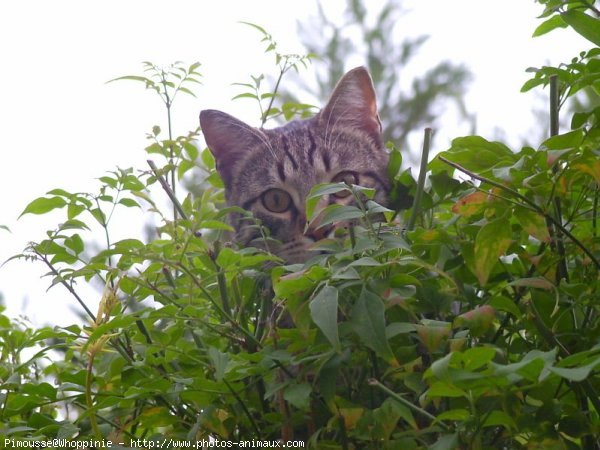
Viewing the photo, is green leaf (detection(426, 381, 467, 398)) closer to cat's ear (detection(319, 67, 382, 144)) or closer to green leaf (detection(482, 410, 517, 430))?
green leaf (detection(482, 410, 517, 430))

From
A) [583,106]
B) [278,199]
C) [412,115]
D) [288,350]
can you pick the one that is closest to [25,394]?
[288,350]

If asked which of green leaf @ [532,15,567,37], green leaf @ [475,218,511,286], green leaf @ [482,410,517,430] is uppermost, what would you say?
green leaf @ [532,15,567,37]

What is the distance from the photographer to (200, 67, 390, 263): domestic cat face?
256 centimetres

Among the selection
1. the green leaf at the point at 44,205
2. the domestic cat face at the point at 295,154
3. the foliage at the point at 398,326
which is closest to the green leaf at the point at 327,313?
the foliage at the point at 398,326

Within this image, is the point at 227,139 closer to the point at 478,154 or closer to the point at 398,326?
the point at 478,154

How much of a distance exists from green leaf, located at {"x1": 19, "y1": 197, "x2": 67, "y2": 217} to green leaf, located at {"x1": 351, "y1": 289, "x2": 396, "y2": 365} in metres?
0.72

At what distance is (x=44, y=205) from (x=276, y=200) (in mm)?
1223

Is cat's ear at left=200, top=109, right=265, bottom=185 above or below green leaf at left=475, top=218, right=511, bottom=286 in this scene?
above

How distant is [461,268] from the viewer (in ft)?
3.93

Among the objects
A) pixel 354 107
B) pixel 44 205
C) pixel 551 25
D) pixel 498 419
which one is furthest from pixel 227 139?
Result: pixel 498 419

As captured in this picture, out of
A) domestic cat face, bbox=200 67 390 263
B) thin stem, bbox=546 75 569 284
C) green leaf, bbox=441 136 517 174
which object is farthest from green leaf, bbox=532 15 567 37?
domestic cat face, bbox=200 67 390 263

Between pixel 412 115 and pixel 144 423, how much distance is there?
4804mm

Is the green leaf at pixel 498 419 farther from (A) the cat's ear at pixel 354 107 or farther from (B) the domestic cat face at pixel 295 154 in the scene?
(A) the cat's ear at pixel 354 107

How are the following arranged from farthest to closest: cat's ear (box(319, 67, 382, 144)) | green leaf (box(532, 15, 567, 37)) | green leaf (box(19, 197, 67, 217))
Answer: cat's ear (box(319, 67, 382, 144))
green leaf (box(19, 197, 67, 217))
green leaf (box(532, 15, 567, 37))
